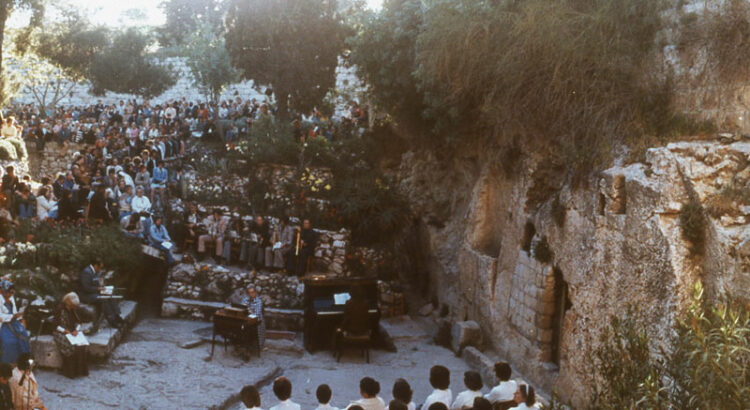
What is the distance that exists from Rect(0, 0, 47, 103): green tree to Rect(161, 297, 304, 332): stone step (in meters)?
13.0

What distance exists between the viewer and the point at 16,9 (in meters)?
23.6

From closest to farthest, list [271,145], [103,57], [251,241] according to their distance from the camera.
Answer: [251,241], [271,145], [103,57]

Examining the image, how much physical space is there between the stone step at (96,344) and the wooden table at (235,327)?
6.16ft

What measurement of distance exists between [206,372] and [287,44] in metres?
15.5

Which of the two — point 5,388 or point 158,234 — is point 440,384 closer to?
point 5,388

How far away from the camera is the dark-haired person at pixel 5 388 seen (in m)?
8.12

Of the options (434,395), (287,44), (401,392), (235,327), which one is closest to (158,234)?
(235,327)

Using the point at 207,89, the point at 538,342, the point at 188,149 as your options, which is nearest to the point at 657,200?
the point at 538,342

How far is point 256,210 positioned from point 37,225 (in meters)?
7.31

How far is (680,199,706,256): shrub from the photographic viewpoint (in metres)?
8.17

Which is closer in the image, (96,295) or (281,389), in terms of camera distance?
(281,389)

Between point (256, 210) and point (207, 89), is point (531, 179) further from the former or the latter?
point (207, 89)

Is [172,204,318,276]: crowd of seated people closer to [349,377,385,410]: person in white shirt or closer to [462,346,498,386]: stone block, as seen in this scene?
[462,346,498,386]: stone block

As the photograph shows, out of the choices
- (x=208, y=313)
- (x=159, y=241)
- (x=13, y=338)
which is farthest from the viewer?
(x=159, y=241)
